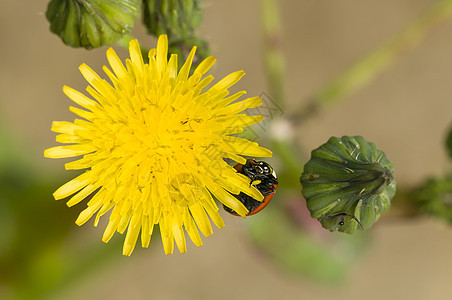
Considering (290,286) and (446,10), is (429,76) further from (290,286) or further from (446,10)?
(290,286)

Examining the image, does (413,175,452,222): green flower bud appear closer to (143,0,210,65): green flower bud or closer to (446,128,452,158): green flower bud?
(446,128,452,158): green flower bud

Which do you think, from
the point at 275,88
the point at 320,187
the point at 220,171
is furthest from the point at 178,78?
the point at 275,88

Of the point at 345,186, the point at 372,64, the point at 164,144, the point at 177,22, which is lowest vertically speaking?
the point at 372,64

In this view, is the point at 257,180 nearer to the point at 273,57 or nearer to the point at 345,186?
the point at 345,186

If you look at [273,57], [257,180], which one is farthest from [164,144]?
[273,57]

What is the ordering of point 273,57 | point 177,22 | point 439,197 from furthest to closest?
point 273,57
point 439,197
point 177,22

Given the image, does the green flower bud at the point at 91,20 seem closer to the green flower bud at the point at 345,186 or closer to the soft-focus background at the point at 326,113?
the green flower bud at the point at 345,186

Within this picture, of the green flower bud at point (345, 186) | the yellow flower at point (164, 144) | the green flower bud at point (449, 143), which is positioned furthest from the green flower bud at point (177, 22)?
the green flower bud at point (449, 143)

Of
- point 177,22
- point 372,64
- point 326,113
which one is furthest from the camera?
A: point 326,113
